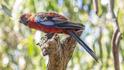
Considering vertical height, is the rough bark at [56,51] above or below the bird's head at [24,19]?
below

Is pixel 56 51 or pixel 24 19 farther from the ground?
pixel 24 19

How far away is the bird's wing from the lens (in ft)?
4.26

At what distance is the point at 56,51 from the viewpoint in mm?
1364

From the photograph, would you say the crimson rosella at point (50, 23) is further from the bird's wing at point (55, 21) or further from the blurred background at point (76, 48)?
the blurred background at point (76, 48)

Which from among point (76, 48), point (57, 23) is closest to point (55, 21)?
point (57, 23)

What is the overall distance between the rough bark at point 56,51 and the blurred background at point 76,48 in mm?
920

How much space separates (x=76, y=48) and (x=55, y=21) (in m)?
1.14

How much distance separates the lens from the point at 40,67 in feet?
8.16

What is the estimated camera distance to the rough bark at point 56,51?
1.36 m

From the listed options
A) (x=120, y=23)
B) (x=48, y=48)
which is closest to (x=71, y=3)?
(x=120, y=23)

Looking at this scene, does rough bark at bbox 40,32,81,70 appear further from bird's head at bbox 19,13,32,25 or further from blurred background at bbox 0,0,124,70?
blurred background at bbox 0,0,124,70

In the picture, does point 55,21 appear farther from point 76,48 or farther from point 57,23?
point 76,48

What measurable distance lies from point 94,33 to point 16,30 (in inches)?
18.6

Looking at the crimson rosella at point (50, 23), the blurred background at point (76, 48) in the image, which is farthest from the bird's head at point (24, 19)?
the blurred background at point (76, 48)
